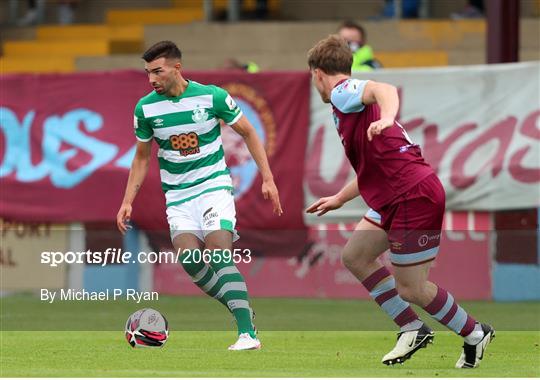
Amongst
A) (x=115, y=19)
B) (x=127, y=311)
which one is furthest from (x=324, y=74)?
(x=115, y=19)

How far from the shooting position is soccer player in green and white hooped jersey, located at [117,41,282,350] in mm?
10219

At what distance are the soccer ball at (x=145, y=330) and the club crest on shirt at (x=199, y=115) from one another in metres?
1.32

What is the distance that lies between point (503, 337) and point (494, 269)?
3472 mm

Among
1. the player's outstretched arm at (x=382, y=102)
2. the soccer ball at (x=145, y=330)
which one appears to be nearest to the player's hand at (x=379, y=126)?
the player's outstretched arm at (x=382, y=102)

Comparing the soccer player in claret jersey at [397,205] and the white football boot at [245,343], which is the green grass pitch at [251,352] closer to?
the white football boot at [245,343]

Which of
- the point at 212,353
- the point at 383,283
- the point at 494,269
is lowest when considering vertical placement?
the point at 494,269

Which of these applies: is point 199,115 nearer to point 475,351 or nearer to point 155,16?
point 475,351

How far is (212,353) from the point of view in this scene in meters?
10.2

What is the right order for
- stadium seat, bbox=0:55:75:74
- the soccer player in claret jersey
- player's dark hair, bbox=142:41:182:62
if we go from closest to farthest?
the soccer player in claret jersey → player's dark hair, bbox=142:41:182:62 → stadium seat, bbox=0:55:75:74

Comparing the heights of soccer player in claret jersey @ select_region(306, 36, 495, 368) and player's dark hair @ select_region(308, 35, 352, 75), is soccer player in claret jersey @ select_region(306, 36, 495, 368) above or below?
below

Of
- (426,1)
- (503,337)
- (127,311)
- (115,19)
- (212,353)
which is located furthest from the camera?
(115,19)

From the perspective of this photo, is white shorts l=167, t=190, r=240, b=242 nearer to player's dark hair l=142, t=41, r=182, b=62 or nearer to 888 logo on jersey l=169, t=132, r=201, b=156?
888 logo on jersey l=169, t=132, r=201, b=156

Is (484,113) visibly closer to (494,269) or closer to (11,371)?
(494,269)

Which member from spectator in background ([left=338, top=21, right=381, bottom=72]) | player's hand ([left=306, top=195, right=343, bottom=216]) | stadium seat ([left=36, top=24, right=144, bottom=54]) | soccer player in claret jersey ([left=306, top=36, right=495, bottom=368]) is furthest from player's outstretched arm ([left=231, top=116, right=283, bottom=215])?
stadium seat ([left=36, top=24, right=144, bottom=54])
